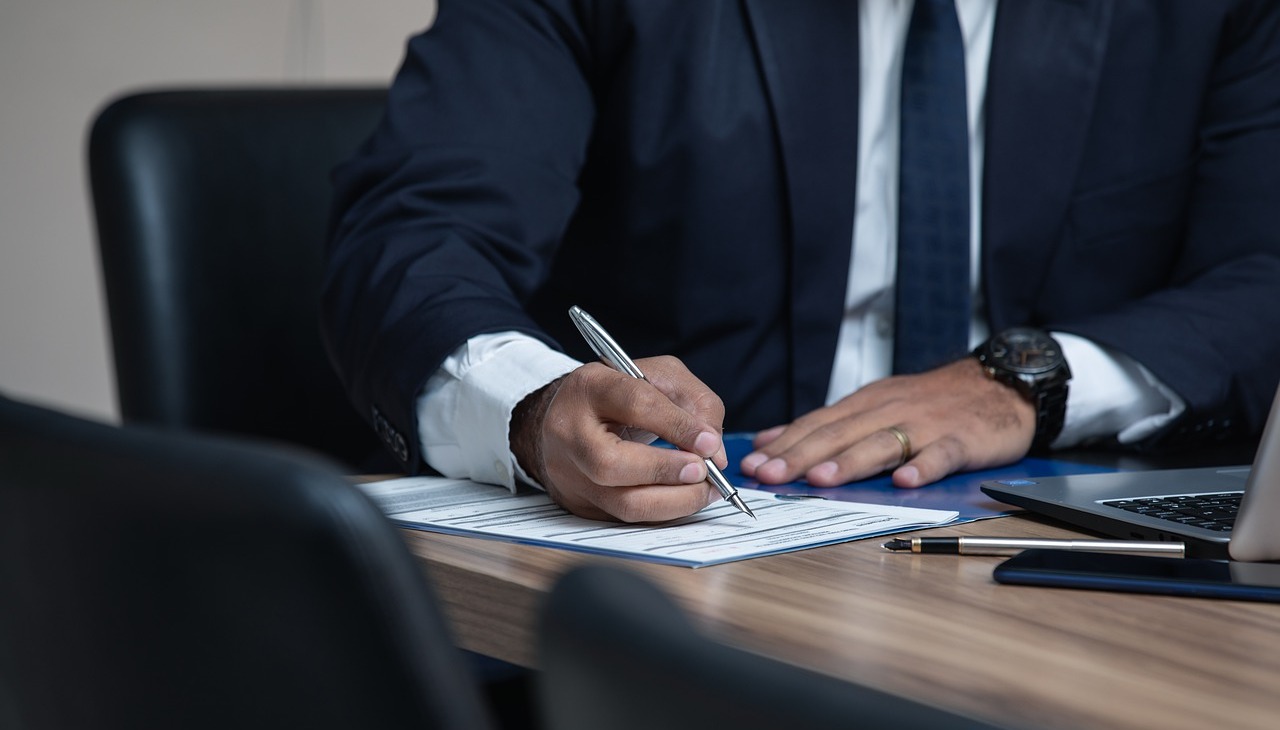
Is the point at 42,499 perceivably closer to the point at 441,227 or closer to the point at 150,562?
the point at 150,562

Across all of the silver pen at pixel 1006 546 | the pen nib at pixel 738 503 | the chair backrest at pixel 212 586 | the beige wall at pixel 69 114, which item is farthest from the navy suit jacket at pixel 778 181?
the beige wall at pixel 69 114

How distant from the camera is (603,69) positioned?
4.38 feet

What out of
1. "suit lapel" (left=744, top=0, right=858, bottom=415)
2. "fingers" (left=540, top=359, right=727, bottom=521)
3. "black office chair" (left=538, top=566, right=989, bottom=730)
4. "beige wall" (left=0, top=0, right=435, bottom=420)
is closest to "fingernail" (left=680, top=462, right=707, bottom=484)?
"fingers" (left=540, top=359, right=727, bottom=521)

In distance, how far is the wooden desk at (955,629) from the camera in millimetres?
456

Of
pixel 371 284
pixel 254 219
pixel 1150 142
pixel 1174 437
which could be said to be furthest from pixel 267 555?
pixel 1150 142

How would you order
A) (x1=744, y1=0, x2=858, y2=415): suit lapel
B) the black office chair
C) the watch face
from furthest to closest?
(x1=744, y1=0, x2=858, y2=415): suit lapel → the watch face → the black office chair

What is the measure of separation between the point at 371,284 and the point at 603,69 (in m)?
0.38

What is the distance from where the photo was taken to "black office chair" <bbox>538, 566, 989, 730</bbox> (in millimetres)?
221

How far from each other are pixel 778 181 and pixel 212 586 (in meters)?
1.06

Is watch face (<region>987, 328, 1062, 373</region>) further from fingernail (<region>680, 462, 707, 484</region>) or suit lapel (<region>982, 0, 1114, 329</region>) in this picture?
fingernail (<region>680, 462, 707, 484</region>)

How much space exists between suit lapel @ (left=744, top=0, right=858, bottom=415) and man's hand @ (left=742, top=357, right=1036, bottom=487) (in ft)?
0.73

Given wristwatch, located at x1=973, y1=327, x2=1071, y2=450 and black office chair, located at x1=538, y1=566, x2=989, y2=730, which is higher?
black office chair, located at x1=538, y1=566, x2=989, y2=730

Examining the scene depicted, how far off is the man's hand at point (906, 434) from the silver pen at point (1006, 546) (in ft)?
0.69

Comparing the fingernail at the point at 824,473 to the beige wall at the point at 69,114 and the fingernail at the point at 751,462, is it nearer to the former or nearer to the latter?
the fingernail at the point at 751,462
